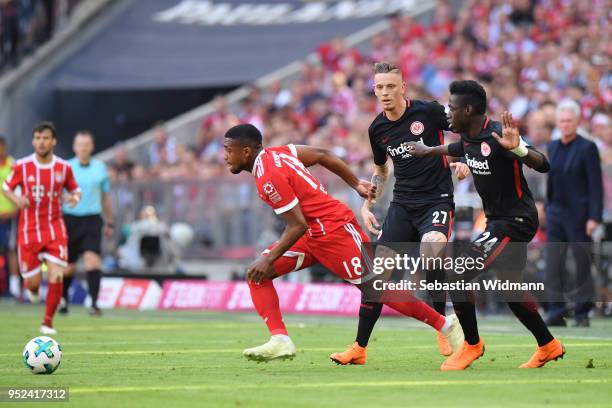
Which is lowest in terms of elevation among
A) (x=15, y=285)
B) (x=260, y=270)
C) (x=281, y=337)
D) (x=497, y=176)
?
(x=15, y=285)

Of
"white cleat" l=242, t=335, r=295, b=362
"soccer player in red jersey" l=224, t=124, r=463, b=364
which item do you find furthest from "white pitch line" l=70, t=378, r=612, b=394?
"soccer player in red jersey" l=224, t=124, r=463, b=364

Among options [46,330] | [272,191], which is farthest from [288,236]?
[46,330]

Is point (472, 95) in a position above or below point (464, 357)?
above

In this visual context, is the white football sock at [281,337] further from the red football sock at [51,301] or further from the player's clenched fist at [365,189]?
the red football sock at [51,301]

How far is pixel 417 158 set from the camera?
11266mm

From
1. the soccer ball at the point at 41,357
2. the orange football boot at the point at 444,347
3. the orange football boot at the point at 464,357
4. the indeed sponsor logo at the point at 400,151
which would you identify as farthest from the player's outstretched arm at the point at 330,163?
the soccer ball at the point at 41,357

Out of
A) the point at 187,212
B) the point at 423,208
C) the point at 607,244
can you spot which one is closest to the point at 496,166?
the point at 423,208

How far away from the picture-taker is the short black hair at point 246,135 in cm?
1032

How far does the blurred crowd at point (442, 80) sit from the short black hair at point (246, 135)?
972 cm

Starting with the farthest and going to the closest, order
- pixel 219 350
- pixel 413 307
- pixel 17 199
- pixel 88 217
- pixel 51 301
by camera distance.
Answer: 1. pixel 88 217
2. pixel 17 199
3. pixel 51 301
4. pixel 219 350
5. pixel 413 307

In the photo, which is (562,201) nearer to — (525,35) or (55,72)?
(525,35)

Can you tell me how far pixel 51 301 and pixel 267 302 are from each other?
5665 mm

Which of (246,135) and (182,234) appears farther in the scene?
(182,234)

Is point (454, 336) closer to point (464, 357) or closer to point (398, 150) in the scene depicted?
point (464, 357)
